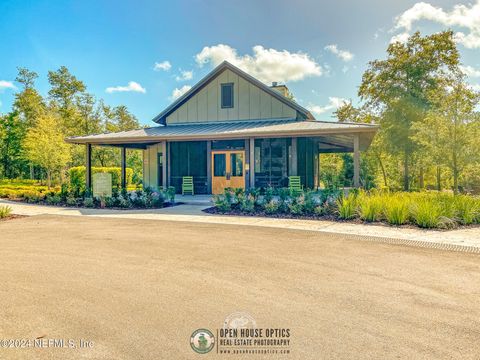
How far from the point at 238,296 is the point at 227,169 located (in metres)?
12.8

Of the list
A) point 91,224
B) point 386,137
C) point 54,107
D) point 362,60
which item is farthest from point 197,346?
point 54,107

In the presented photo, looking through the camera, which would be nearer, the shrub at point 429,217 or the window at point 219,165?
the shrub at point 429,217

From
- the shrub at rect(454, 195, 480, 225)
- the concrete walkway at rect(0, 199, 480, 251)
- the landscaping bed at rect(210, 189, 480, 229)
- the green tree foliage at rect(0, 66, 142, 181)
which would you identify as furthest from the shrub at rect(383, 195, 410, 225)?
the green tree foliage at rect(0, 66, 142, 181)

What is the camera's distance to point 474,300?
12.0 ft

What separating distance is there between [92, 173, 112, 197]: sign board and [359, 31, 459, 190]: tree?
1587 cm

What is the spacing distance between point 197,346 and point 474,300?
2.99m

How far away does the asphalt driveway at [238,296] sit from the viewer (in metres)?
2.75

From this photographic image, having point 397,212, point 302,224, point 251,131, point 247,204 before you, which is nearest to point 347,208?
point 397,212

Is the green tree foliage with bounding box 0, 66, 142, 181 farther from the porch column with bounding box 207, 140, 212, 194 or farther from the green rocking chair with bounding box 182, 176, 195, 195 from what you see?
the porch column with bounding box 207, 140, 212, 194

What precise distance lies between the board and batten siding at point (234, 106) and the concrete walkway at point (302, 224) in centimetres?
655

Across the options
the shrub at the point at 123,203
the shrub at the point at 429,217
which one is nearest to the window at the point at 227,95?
the shrub at the point at 123,203

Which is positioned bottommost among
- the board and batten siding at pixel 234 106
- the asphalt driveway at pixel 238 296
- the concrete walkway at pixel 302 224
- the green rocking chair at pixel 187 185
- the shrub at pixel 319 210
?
the asphalt driveway at pixel 238 296

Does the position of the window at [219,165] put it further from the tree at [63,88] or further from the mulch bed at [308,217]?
the tree at [63,88]

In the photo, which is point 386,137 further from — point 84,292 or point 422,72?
point 84,292
